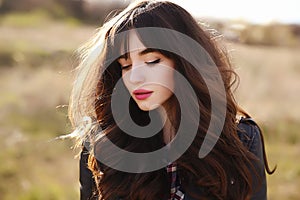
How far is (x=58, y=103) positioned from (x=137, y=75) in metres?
5.60

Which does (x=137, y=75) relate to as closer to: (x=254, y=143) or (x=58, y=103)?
(x=254, y=143)

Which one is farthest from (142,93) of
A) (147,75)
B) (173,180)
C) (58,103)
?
(58,103)

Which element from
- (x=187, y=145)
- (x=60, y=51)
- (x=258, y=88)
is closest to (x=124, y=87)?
(x=187, y=145)

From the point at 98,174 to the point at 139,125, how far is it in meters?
0.19

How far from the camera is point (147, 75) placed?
5.79ft

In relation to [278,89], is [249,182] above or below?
above

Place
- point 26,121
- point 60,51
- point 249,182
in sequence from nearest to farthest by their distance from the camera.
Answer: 1. point 249,182
2. point 26,121
3. point 60,51

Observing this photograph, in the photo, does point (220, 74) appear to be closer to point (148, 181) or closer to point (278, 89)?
point (148, 181)

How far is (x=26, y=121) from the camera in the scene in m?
6.56

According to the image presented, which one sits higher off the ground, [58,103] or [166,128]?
[166,128]

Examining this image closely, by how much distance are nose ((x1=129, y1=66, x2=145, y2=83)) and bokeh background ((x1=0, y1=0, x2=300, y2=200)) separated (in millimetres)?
376

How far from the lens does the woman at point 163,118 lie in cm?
179

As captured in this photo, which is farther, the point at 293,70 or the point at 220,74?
the point at 293,70

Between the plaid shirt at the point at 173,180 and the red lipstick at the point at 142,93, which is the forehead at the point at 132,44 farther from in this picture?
the plaid shirt at the point at 173,180
